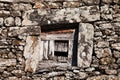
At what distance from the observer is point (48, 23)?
5.16m

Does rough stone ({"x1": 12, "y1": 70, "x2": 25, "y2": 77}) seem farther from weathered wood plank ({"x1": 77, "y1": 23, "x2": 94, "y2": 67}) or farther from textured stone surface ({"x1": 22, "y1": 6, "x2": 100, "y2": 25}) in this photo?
weathered wood plank ({"x1": 77, "y1": 23, "x2": 94, "y2": 67})

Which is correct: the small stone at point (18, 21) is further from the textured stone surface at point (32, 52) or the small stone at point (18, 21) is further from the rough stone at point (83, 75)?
the rough stone at point (83, 75)

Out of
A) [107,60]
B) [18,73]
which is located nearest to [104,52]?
[107,60]

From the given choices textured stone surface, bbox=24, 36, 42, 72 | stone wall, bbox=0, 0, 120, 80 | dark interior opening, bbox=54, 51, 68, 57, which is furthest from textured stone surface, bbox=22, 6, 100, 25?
dark interior opening, bbox=54, 51, 68, 57

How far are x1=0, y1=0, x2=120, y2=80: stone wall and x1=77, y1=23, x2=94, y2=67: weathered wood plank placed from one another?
0.04 m

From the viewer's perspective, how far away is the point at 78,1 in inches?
202

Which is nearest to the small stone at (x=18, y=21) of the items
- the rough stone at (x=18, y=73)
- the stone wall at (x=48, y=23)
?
the stone wall at (x=48, y=23)

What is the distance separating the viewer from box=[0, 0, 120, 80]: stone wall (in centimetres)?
500

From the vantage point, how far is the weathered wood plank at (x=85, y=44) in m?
5.03

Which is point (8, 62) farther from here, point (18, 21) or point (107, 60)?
point (107, 60)

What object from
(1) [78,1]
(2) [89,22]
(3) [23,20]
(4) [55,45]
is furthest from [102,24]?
(3) [23,20]

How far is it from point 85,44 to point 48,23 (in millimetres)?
684

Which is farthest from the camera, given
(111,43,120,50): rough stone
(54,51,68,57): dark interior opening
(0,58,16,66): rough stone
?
A: (54,51,68,57): dark interior opening

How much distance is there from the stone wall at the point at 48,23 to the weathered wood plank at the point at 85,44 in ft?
0.15
